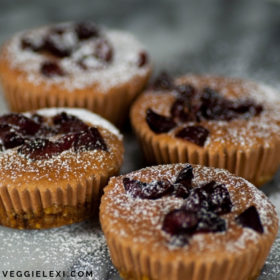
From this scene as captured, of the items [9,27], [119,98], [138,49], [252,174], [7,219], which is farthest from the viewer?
[9,27]

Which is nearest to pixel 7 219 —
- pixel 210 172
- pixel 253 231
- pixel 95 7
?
pixel 210 172

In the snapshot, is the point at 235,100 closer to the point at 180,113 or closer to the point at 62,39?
the point at 180,113

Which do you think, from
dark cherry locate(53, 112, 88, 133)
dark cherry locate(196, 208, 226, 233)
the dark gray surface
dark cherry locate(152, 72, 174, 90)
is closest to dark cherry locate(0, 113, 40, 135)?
dark cherry locate(53, 112, 88, 133)

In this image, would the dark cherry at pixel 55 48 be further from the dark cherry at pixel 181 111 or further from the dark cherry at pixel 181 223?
the dark cherry at pixel 181 223

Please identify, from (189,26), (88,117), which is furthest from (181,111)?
(189,26)

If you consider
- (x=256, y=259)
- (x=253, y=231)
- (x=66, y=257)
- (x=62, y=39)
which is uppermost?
(x=62, y=39)

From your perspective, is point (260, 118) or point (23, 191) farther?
point (260, 118)

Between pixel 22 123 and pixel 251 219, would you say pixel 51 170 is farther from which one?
pixel 251 219

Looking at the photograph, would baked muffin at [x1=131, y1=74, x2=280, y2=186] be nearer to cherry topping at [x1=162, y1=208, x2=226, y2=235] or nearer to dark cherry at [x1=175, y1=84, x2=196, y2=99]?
dark cherry at [x1=175, y1=84, x2=196, y2=99]
